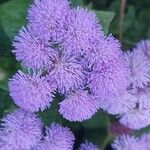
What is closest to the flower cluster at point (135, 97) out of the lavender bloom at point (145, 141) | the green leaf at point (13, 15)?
the lavender bloom at point (145, 141)

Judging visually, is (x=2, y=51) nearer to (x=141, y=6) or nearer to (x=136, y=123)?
(x=136, y=123)

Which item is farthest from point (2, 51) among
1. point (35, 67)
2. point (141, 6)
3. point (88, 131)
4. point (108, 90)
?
point (141, 6)

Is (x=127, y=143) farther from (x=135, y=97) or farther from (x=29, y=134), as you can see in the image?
(x=29, y=134)

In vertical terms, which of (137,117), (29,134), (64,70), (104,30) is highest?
(104,30)

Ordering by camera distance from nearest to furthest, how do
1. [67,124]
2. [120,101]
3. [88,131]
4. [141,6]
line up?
1. [120,101]
2. [67,124]
3. [88,131]
4. [141,6]

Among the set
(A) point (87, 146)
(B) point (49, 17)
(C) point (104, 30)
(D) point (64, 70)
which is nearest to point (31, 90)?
(D) point (64, 70)

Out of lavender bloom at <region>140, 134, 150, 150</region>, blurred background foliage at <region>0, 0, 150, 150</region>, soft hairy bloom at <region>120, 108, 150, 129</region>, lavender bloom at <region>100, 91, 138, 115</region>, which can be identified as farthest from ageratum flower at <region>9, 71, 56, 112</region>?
lavender bloom at <region>140, 134, 150, 150</region>
